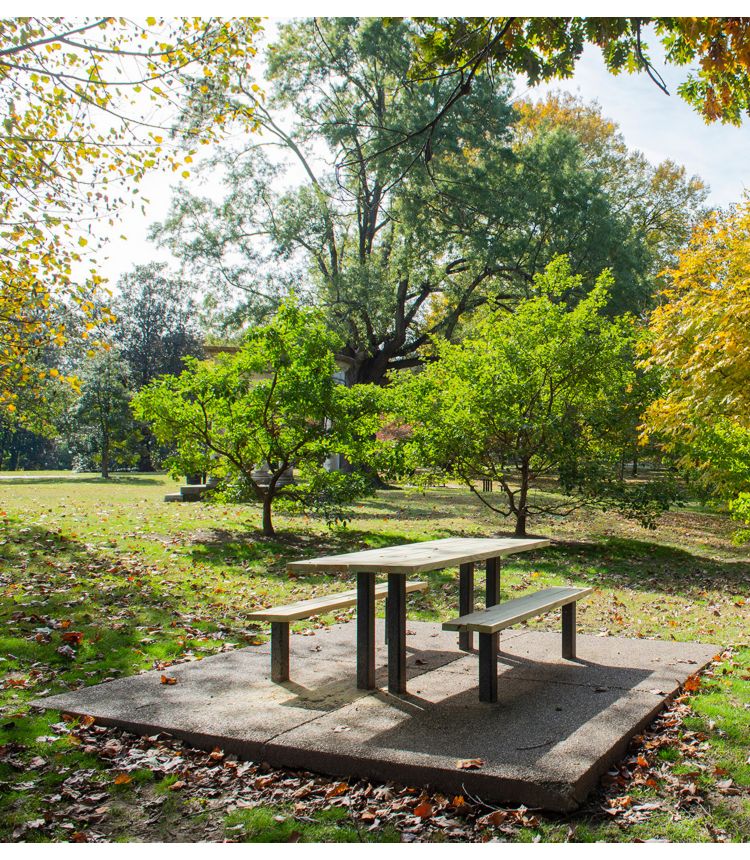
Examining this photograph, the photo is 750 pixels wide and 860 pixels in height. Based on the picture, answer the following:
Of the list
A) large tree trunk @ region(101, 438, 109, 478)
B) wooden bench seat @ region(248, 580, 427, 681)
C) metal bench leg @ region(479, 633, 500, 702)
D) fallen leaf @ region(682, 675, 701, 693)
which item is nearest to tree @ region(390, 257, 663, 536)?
fallen leaf @ region(682, 675, 701, 693)

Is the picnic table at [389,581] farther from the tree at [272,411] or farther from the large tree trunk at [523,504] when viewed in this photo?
the large tree trunk at [523,504]

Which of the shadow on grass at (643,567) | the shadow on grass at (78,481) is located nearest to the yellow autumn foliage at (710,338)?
the shadow on grass at (643,567)

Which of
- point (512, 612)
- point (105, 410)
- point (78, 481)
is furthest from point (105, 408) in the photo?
point (512, 612)

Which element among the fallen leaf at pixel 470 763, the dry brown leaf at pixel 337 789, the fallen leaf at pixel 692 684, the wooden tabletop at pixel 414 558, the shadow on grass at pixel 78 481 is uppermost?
the wooden tabletop at pixel 414 558

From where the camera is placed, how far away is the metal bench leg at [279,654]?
5.13 meters

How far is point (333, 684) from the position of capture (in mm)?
5129

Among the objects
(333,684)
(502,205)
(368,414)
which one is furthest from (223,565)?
(502,205)

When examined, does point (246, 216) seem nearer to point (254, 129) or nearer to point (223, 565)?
point (254, 129)

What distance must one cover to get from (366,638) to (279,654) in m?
0.60

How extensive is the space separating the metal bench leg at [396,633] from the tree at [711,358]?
6.36 meters

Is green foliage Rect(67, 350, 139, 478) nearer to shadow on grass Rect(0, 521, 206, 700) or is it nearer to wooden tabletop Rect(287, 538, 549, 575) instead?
shadow on grass Rect(0, 521, 206, 700)

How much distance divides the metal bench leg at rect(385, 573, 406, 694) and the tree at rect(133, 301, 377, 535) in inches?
270

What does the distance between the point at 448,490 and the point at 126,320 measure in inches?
1093

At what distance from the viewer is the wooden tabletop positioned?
14.9 ft
